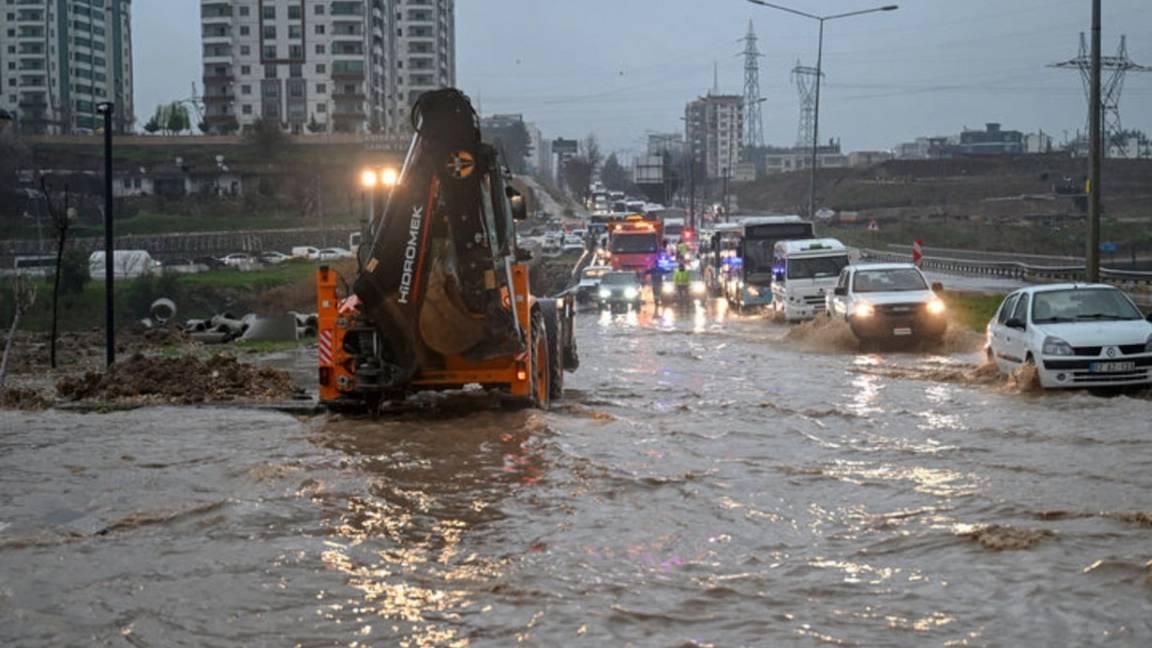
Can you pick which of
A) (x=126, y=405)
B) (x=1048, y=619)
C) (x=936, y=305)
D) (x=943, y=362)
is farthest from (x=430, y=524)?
(x=936, y=305)

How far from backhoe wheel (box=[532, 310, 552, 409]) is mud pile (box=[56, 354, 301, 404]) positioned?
12.5 feet

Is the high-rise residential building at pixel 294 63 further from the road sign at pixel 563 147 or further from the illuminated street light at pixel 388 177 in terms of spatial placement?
the illuminated street light at pixel 388 177

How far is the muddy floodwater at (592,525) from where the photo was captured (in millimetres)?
8031

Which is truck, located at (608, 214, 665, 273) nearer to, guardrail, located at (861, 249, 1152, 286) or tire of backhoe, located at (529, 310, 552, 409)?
guardrail, located at (861, 249, 1152, 286)

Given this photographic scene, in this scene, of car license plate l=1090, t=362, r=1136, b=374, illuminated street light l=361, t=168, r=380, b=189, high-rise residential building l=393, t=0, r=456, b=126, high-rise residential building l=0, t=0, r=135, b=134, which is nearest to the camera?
car license plate l=1090, t=362, r=1136, b=374

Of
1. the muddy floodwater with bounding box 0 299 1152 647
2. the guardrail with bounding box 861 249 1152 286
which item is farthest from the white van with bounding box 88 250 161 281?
the muddy floodwater with bounding box 0 299 1152 647

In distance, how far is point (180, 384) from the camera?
20672 millimetres

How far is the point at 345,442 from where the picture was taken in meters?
15.4

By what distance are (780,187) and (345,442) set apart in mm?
131200

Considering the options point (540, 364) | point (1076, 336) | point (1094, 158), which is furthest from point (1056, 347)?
point (1094, 158)

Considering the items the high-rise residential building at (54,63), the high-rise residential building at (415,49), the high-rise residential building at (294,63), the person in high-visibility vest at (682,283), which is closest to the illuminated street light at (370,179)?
the person in high-visibility vest at (682,283)

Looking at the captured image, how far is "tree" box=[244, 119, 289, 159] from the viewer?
110 metres

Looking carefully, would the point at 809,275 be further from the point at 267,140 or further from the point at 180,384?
the point at 267,140

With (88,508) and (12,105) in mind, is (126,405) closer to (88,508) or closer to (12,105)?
(88,508)
